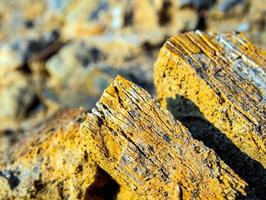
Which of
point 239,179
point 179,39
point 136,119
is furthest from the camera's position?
point 179,39

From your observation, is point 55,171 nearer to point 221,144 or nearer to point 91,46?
point 221,144

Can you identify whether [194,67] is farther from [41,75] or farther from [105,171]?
[41,75]

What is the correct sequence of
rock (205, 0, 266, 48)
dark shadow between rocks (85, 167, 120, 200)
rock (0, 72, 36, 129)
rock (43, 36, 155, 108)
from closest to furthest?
dark shadow between rocks (85, 167, 120, 200) < rock (43, 36, 155, 108) < rock (205, 0, 266, 48) < rock (0, 72, 36, 129)

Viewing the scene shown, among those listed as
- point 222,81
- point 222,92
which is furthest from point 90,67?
point 222,92

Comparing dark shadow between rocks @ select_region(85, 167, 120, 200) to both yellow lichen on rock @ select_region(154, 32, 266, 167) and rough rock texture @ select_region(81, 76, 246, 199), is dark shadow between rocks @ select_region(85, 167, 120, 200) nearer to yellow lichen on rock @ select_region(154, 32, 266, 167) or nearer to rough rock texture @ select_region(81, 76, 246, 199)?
rough rock texture @ select_region(81, 76, 246, 199)

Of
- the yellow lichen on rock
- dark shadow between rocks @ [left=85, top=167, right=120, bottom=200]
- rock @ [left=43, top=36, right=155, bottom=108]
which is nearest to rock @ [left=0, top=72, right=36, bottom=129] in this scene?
rock @ [left=43, top=36, right=155, bottom=108]

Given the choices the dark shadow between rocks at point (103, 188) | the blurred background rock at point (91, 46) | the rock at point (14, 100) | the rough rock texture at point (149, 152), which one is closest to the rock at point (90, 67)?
the blurred background rock at point (91, 46)

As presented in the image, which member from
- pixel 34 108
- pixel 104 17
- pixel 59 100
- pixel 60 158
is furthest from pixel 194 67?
pixel 104 17
